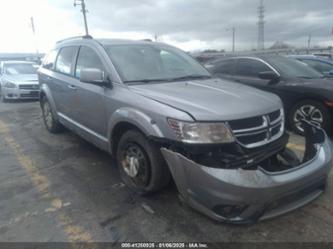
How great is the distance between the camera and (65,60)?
4953 mm

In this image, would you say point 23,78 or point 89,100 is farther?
point 23,78

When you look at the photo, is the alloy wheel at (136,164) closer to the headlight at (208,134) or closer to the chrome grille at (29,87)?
the headlight at (208,134)

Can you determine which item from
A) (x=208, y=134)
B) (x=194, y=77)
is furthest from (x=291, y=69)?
(x=208, y=134)

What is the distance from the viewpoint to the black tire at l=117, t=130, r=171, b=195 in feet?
9.54

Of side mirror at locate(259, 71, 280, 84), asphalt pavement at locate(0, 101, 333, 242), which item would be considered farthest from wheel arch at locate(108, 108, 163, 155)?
side mirror at locate(259, 71, 280, 84)

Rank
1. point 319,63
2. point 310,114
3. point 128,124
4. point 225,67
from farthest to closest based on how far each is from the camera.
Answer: point 319,63
point 225,67
point 310,114
point 128,124

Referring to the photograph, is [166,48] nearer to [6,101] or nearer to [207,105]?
[207,105]

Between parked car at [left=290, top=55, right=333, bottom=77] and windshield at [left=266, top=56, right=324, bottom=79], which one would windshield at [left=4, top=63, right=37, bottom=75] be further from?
parked car at [left=290, top=55, right=333, bottom=77]

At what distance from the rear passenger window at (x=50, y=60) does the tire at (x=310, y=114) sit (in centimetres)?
471

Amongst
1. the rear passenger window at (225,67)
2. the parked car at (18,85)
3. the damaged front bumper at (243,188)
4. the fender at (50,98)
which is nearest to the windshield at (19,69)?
the parked car at (18,85)

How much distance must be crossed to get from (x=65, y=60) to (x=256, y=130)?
3627mm

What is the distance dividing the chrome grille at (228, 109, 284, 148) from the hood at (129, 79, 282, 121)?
0.06m

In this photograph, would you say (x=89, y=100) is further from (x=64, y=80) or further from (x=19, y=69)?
(x=19, y=69)

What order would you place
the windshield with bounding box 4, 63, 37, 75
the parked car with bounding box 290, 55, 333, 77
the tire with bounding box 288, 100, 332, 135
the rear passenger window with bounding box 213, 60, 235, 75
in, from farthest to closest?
the windshield with bounding box 4, 63, 37, 75 < the parked car with bounding box 290, 55, 333, 77 < the rear passenger window with bounding box 213, 60, 235, 75 < the tire with bounding box 288, 100, 332, 135
